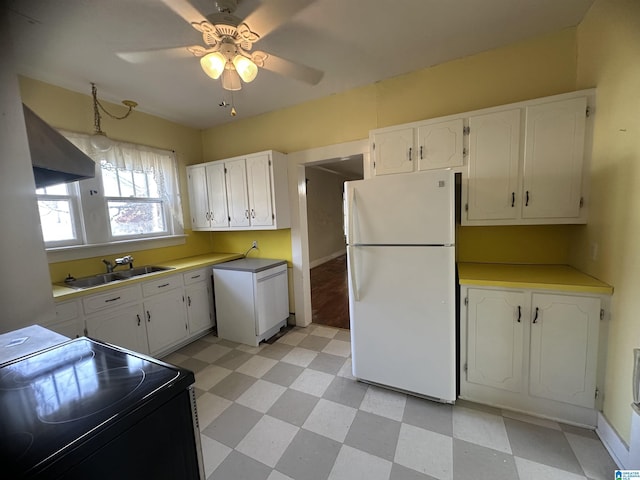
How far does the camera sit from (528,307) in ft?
5.44

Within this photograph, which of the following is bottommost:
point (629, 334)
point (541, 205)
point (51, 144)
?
point (629, 334)

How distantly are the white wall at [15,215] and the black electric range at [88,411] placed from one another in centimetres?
24

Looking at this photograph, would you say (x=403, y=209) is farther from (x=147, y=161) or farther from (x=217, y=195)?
(x=147, y=161)

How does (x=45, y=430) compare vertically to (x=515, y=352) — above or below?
above

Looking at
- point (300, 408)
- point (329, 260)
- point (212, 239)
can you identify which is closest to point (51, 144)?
point (300, 408)

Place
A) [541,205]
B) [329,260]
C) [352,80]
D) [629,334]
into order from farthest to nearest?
[329,260] → [352,80] → [541,205] → [629,334]

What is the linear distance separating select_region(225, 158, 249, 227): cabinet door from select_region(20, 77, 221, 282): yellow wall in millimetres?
741

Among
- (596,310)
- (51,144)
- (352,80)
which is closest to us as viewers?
(51,144)

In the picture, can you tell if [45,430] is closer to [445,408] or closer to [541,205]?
[445,408]

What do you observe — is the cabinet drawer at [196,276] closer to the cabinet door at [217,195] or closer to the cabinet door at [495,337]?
the cabinet door at [217,195]

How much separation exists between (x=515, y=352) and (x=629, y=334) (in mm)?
545

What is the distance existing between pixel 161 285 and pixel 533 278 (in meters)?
3.08

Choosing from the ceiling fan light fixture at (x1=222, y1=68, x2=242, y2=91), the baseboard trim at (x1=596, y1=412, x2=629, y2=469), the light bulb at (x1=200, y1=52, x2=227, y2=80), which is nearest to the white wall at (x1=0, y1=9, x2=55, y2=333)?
the light bulb at (x1=200, y1=52, x2=227, y2=80)

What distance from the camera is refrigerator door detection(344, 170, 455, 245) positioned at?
171 cm
